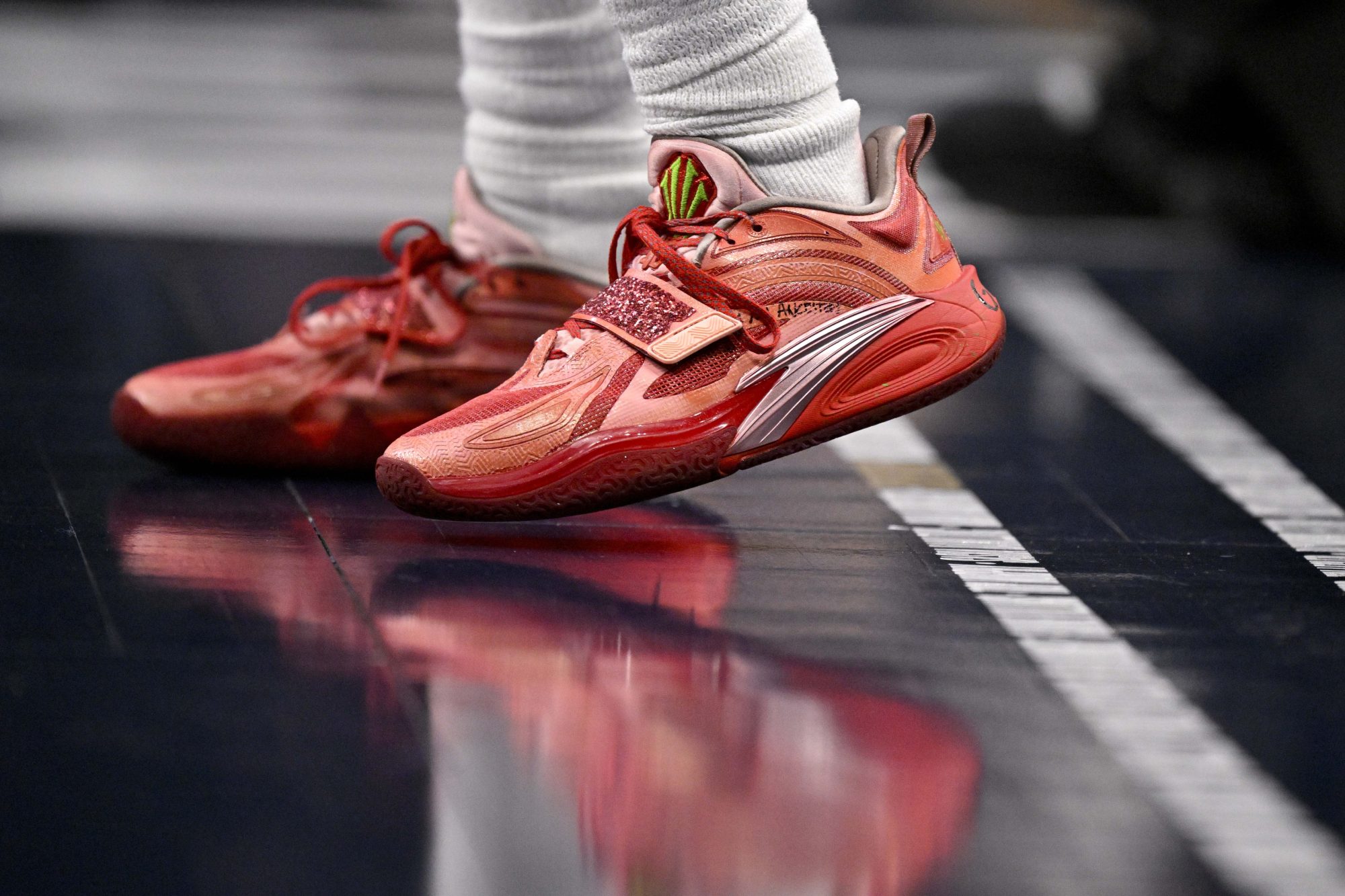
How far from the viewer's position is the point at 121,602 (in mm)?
1091

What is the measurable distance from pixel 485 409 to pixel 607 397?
0.10 meters

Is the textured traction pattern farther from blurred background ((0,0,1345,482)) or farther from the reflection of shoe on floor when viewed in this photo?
blurred background ((0,0,1345,482))

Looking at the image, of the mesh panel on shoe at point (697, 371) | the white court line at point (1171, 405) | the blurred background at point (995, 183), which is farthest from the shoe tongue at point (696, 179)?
the blurred background at point (995, 183)

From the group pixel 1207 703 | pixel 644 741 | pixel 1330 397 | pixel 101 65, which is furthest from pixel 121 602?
pixel 101 65

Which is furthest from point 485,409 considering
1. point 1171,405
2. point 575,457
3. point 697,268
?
point 1171,405

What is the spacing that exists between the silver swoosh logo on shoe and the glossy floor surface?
104 mm

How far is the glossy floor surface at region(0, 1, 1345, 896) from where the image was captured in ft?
2.66

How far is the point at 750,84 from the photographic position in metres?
1.24

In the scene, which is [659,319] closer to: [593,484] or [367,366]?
[593,484]

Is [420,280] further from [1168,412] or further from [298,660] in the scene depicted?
[1168,412]

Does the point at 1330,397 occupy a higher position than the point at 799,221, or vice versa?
the point at 799,221

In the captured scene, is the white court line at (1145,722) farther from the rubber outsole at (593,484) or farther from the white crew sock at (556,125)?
the white crew sock at (556,125)

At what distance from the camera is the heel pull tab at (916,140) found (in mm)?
1310

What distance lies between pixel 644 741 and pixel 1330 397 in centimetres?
134
